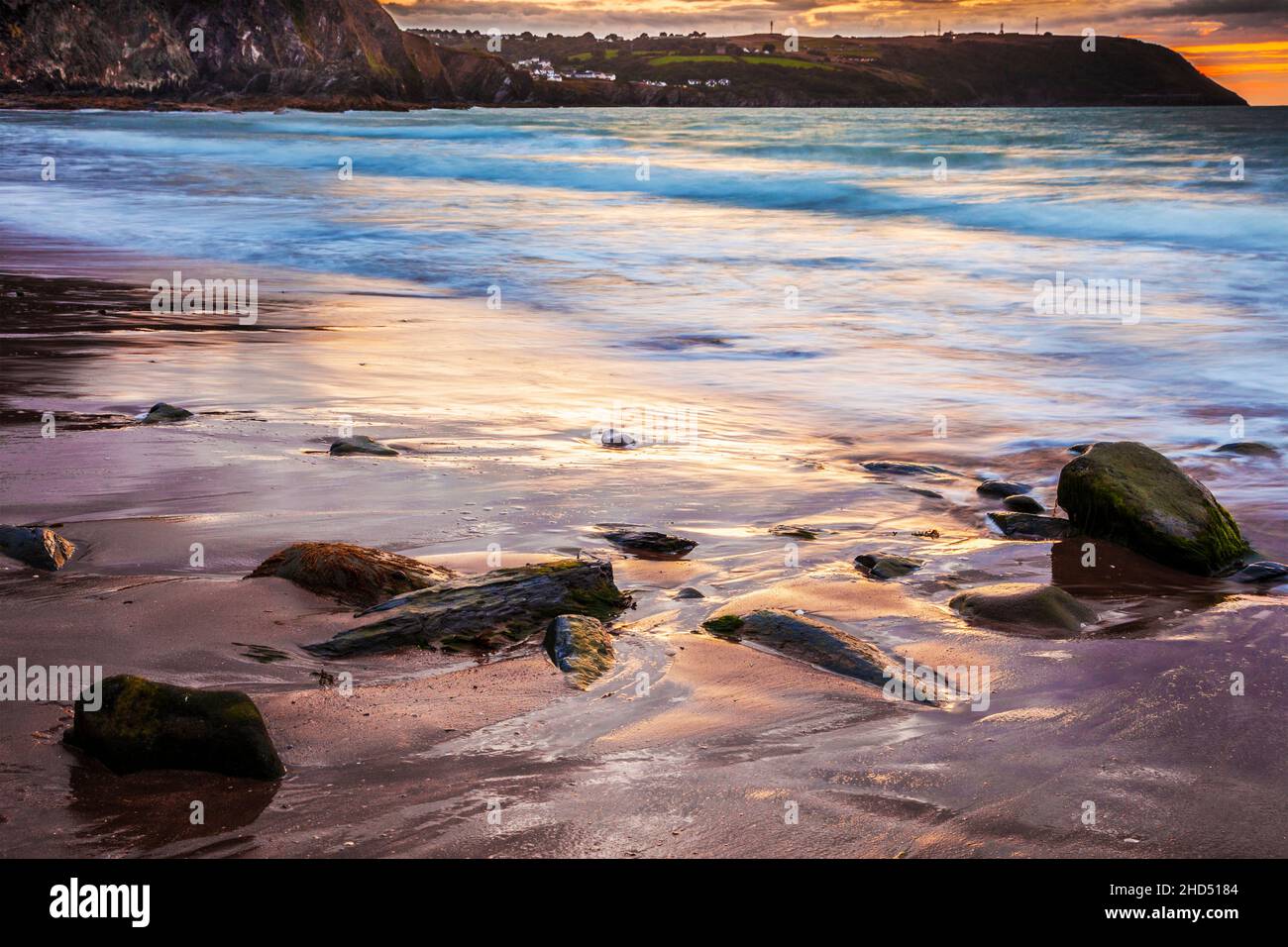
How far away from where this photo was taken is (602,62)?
498 ft

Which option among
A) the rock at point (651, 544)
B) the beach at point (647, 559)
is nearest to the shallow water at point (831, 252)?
the beach at point (647, 559)

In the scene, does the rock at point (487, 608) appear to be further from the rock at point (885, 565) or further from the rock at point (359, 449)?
the rock at point (359, 449)

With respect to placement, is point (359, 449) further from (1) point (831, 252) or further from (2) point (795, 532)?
(1) point (831, 252)

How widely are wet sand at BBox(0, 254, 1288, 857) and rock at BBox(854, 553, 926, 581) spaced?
73mm

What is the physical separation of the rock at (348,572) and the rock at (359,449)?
1710 mm

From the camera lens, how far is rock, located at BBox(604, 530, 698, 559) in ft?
14.5

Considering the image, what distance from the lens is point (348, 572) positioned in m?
3.73

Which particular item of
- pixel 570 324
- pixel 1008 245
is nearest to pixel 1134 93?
pixel 1008 245

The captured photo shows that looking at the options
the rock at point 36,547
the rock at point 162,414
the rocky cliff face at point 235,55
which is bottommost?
the rock at point 36,547

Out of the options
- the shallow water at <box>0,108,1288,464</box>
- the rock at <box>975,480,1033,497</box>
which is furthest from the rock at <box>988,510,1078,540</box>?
the shallow water at <box>0,108,1288,464</box>

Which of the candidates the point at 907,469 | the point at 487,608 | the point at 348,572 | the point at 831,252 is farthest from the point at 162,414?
the point at 831,252

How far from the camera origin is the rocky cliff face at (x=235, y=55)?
93.2 metres
